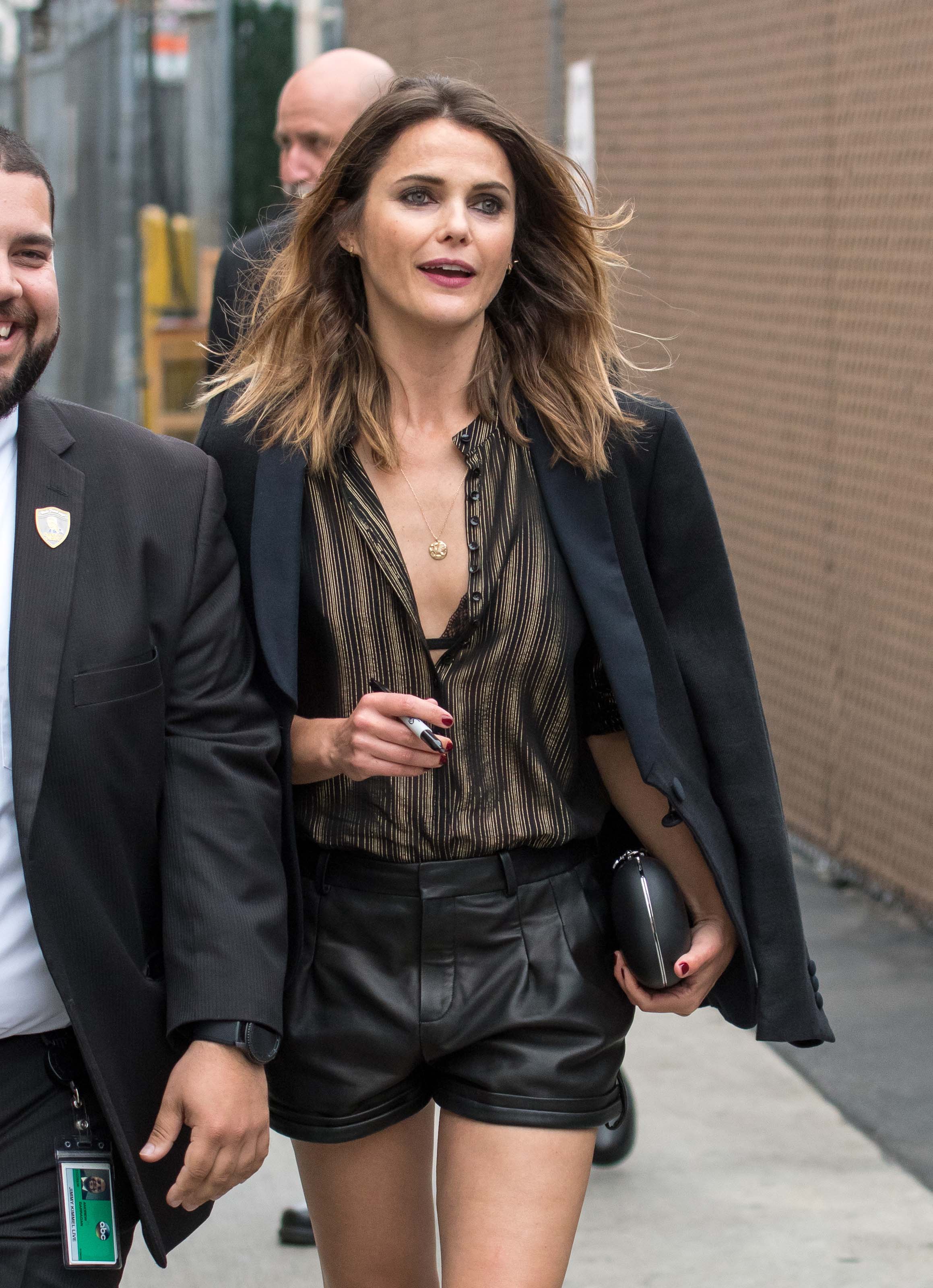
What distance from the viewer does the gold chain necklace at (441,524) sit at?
2.75 metres

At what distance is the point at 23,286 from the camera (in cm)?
236

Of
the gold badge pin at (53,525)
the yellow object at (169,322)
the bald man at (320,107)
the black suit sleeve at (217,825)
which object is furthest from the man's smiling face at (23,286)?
the yellow object at (169,322)

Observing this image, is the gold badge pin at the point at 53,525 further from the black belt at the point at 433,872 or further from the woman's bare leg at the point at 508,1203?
the woman's bare leg at the point at 508,1203

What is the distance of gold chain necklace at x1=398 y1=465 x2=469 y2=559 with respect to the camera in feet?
9.01

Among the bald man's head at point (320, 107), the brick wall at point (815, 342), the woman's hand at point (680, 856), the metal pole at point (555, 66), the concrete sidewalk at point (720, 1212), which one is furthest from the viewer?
the metal pole at point (555, 66)

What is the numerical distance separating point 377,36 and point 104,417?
9.72 m

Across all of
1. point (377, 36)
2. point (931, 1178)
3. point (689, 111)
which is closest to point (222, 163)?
point (377, 36)

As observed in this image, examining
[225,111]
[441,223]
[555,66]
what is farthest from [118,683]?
[225,111]

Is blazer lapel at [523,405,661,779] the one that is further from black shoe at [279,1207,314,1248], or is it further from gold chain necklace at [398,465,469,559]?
black shoe at [279,1207,314,1248]

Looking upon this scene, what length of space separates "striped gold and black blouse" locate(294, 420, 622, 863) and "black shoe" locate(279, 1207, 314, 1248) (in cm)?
161

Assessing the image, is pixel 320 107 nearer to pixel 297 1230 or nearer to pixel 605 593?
pixel 605 593

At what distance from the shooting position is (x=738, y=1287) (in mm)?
3781

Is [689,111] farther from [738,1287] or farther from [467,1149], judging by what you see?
[467,1149]

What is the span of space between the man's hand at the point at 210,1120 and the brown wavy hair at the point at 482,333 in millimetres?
910
